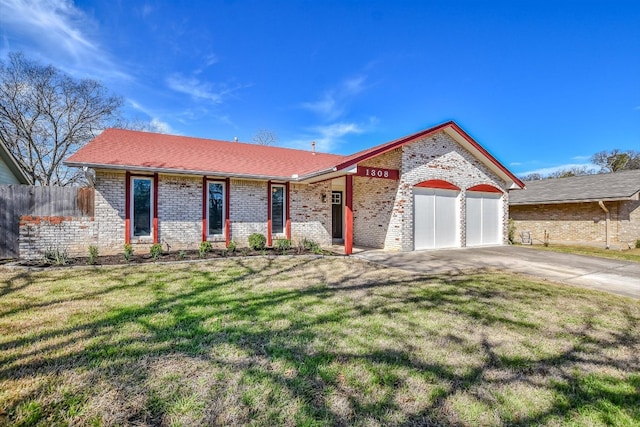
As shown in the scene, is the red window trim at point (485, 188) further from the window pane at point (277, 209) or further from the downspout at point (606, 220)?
the window pane at point (277, 209)

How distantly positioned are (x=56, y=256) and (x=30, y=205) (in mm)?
2330

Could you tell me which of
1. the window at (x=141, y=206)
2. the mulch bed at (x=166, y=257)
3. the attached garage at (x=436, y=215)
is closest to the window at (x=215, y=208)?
the mulch bed at (x=166, y=257)

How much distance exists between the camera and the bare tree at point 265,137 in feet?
94.5

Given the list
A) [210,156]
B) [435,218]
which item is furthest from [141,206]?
[435,218]

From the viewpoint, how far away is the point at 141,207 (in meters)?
9.52

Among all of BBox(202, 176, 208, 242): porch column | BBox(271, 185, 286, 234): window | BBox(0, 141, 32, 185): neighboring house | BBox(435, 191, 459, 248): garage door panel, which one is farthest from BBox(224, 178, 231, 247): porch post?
BBox(0, 141, 32, 185): neighboring house

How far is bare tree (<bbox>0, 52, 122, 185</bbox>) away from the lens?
727 inches

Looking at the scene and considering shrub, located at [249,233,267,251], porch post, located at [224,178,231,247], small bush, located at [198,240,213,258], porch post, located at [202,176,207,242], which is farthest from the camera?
porch post, located at [224,178,231,247]

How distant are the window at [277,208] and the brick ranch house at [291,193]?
0.04 meters

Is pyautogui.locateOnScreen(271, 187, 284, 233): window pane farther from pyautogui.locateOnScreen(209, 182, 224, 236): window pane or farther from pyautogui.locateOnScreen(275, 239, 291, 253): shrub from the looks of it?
pyautogui.locateOnScreen(209, 182, 224, 236): window pane

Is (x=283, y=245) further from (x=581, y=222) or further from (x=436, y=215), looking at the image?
(x=581, y=222)

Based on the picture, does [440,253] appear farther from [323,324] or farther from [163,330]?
[163,330]

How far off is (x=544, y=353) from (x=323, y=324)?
2.50 metres

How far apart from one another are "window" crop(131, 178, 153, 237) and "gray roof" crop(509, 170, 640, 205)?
61.6 feet
